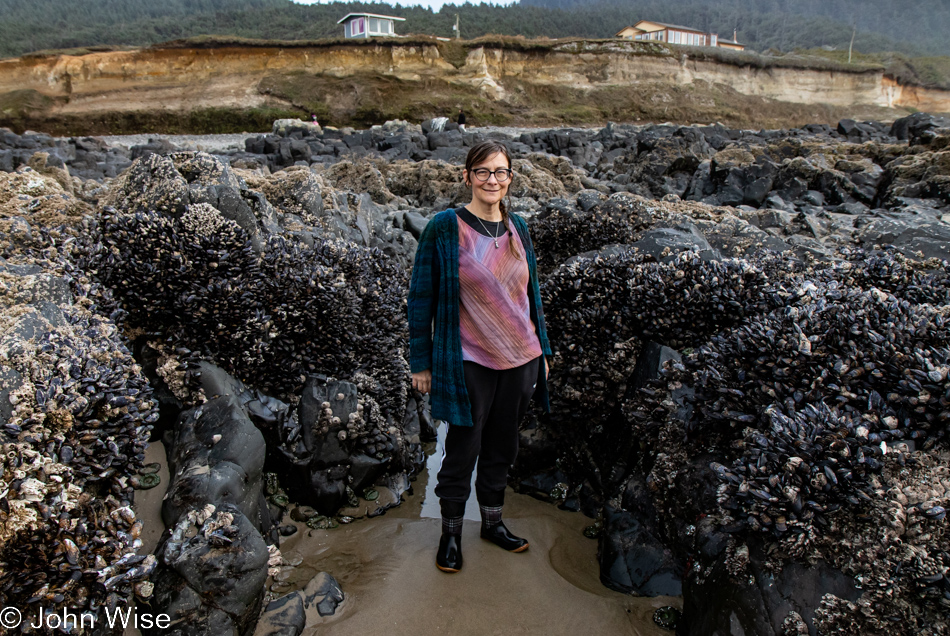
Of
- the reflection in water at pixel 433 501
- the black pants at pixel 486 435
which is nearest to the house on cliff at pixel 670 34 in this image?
the reflection in water at pixel 433 501

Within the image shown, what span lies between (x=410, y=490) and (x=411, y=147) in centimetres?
1634

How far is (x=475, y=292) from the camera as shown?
3145 millimetres

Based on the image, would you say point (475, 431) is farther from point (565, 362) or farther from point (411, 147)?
point (411, 147)

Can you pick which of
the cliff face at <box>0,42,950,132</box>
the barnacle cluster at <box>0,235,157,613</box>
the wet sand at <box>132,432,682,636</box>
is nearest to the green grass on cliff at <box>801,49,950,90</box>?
the cliff face at <box>0,42,950,132</box>

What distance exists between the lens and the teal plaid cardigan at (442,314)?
10.1 ft

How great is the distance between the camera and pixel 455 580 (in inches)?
131

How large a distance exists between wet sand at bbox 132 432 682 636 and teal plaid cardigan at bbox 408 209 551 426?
1.03m

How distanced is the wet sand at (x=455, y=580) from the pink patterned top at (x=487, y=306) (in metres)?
1.32

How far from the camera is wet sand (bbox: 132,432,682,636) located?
2998 millimetres

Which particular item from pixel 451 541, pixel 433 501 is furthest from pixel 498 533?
pixel 433 501

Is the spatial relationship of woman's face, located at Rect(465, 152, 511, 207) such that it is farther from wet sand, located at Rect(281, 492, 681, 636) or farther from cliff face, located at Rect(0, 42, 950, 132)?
cliff face, located at Rect(0, 42, 950, 132)

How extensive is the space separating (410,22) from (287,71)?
1442 inches

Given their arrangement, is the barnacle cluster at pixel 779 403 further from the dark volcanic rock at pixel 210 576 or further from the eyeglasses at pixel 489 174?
the dark volcanic rock at pixel 210 576

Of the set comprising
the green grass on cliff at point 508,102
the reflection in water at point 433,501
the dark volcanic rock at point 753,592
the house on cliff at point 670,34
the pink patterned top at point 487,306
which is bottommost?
the reflection in water at point 433,501
